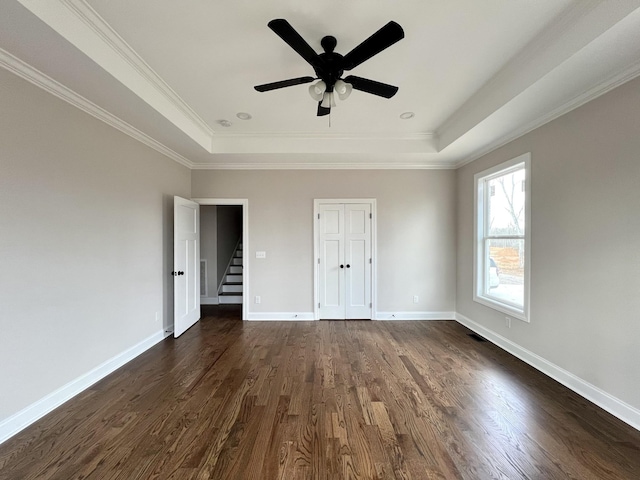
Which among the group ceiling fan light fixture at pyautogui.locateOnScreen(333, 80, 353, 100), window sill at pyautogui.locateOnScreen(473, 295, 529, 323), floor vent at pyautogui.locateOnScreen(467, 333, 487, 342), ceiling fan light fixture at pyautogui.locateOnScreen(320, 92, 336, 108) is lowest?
floor vent at pyautogui.locateOnScreen(467, 333, 487, 342)

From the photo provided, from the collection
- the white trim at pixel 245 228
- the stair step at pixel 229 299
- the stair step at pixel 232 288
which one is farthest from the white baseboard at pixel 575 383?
the stair step at pixel 232 288

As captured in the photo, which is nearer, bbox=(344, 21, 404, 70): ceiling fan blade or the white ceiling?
bbox=(344, 21, 404, 70): ceiling fan blade

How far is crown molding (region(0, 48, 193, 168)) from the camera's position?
1881 millimetres

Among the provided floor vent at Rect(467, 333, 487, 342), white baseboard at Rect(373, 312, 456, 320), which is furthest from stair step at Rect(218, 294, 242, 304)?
floor vent at Rect(467, 333, 487, 342)

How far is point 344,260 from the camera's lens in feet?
14.9

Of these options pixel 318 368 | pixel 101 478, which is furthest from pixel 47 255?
pixel 318 368

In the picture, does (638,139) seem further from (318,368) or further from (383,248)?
(318,368)

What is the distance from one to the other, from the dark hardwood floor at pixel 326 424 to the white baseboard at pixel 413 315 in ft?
4.28

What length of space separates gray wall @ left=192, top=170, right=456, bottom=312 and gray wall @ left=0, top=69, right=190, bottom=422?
1.55m

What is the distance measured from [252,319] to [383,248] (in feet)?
8.18

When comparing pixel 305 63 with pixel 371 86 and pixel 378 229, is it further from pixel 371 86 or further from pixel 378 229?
pixel 378 229

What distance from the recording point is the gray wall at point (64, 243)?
1929 millimetres

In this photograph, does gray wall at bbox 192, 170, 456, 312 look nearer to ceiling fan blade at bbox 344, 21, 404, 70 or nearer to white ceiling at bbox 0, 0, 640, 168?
white ceiling at bbox 0, 0, 640, 168

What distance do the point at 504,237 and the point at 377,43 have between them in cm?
294
